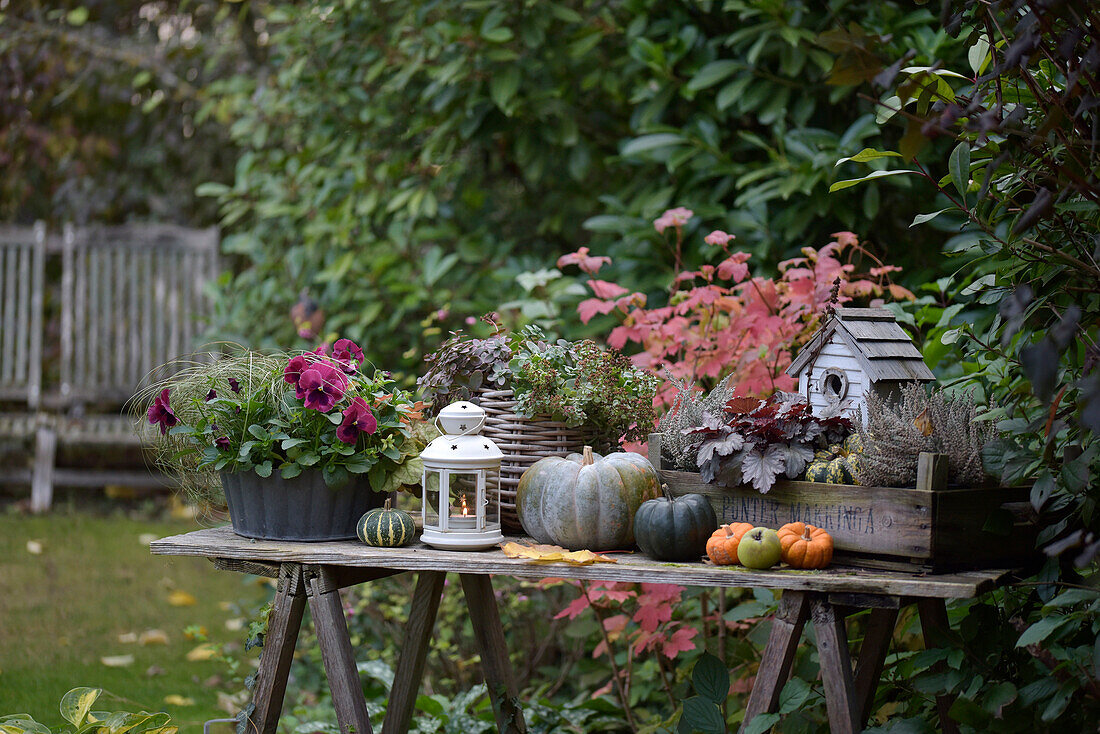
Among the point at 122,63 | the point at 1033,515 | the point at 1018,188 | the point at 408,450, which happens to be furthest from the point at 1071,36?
the point at 122,63

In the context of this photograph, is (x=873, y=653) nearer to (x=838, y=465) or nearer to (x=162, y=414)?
(x=838, y=465)

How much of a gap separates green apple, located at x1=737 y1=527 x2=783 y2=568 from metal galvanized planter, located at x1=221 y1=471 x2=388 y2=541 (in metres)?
0.75

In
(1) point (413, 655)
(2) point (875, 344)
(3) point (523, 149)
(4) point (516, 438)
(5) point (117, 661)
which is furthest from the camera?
(3) point (523, 149)

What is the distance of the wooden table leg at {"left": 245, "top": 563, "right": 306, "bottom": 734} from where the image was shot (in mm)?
1854

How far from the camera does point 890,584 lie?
1.54 m

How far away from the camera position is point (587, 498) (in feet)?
5.88

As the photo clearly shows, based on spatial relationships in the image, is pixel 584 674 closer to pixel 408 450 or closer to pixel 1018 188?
pixel 408 450

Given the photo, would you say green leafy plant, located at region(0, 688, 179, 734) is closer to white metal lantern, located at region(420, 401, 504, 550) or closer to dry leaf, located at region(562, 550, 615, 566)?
white metal lantern, located at region(420, 401, 504, 550)

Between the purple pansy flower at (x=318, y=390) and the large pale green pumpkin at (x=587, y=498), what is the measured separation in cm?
40

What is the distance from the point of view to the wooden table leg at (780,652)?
1.63m

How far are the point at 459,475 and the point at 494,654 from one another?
628mm

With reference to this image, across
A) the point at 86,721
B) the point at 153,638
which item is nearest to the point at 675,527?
the point at 86,721

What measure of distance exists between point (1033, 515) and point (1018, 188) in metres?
0.55

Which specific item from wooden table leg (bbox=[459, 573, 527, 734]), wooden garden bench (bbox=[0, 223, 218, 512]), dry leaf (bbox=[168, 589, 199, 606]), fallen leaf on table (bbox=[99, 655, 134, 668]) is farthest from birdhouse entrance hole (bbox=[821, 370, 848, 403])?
wooden garden bench (bbox=[0, 223, 218, 512])
